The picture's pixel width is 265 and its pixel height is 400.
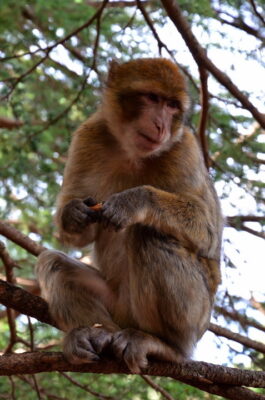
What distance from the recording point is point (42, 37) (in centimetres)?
766

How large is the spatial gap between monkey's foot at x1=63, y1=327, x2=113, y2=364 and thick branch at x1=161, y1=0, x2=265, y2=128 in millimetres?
2460

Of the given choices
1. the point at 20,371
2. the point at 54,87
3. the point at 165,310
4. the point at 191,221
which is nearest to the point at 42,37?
the point at 54,87

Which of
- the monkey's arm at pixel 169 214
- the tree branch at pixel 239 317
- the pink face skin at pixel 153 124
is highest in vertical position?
the pink face skin at pixel 153 124

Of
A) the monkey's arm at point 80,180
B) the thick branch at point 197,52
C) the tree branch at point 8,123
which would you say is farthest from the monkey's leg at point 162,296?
the tree branch at point 8,123

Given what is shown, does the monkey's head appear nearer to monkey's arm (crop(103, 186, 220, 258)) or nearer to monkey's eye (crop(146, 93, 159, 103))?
monkey's eye (crop(146, 93, 159, 103))

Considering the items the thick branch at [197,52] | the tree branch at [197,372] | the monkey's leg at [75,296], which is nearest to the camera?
the tree branch at [197,372]

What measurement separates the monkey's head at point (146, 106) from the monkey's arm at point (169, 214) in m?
0.42

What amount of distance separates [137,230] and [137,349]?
2.73 ft

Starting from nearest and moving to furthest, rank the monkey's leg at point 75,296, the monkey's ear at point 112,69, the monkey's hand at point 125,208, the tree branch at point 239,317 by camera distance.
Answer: the monkey's hand at point 125,208, the monkey's leg at point 75,296, the monkey's ear at point 112,69, the tree branch at point 239,317

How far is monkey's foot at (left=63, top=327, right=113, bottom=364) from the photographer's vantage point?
13.7ft

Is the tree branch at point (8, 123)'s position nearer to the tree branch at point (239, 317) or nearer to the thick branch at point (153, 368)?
the tree branch at point (239, 317)

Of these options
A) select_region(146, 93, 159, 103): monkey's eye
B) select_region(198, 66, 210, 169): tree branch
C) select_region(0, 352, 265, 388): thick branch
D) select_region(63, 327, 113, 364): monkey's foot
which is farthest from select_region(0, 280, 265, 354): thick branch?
select_region(198, 66, 210, 169): tree branch

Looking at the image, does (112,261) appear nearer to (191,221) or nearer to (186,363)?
(191,221)

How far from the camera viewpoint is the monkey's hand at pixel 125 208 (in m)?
4.40
